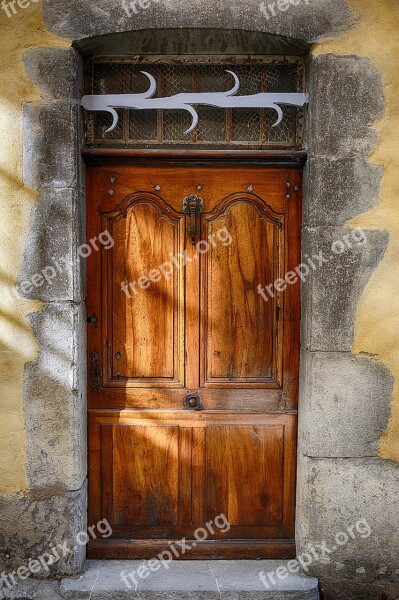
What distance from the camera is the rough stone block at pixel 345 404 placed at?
3.32m

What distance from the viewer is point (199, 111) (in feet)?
Result: 11.4

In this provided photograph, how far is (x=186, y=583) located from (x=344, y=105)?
123 inches

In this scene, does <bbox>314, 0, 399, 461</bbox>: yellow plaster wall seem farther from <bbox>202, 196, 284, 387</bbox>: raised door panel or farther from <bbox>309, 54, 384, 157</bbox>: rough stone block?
<bbox>202, 196, 284, 387</bbox>: raised door panel

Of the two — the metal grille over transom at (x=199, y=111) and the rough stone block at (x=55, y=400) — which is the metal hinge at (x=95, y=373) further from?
the metal grille over transom at (x=199, y=111)

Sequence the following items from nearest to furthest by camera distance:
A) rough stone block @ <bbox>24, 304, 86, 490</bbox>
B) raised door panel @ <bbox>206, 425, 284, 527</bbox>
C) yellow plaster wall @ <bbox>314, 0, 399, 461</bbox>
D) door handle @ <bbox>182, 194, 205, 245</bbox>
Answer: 1. yellow plaster wall @ <bbox>314, 0, 399, 461</bbox>
2. rough stone block @ <bbox>24, 304, 86, 490</bbox>
3. door handle @ <bbox>182, 194, 205, 245</bbox>
4. raised door panel @ <bbox>206, 425, 284, 527</bbox>

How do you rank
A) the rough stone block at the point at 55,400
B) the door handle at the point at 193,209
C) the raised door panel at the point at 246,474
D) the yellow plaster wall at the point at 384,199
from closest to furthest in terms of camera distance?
the yellow plaster wall at the point at 384,199 < the rough stone block at the point at 55,400 < the door handle at the point at 193,209 < the raised door panel at the point at 246,474

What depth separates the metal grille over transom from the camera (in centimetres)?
347

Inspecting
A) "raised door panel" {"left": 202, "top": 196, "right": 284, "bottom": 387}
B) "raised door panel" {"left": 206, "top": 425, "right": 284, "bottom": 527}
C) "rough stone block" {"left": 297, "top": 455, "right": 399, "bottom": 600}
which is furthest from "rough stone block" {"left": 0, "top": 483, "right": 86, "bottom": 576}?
"rough stone block" {"left": 297, "top": 455, "right": 399, "bottom": 600}

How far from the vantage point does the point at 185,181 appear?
11.5 feet

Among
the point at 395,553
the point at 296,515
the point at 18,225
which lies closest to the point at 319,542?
the point at 296,515

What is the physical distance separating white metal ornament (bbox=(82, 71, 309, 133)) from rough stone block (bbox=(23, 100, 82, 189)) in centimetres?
21

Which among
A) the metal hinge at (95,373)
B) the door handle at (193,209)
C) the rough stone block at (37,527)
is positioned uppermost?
the door handle at (193,209)

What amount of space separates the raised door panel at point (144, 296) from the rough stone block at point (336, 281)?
86 centimetres

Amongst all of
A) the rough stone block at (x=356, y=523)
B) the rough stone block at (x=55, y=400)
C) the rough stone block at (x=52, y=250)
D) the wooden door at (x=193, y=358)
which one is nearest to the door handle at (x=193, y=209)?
the wooden door at (x=193, y=358)
